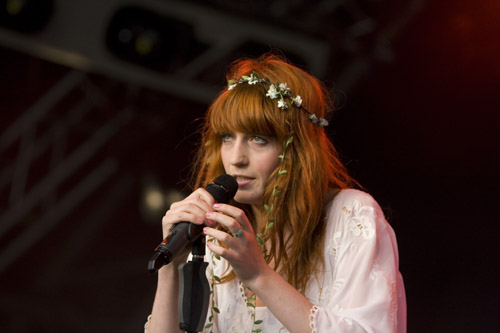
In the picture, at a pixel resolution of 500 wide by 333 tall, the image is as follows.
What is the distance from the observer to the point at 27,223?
354 centimetres

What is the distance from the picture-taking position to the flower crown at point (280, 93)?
1.84 metres

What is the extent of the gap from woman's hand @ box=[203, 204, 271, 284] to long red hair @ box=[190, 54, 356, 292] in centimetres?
36

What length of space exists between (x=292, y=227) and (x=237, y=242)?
500 mm

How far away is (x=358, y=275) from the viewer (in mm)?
1630

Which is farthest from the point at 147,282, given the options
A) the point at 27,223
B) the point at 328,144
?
the point at 328,144

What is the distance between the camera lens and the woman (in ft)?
5.19

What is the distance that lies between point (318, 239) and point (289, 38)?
5.16ft

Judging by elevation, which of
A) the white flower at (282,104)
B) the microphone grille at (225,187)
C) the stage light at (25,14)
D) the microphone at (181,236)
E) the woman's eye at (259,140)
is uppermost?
the stage light at (25,14)

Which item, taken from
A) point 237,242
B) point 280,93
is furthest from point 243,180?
point 237,242

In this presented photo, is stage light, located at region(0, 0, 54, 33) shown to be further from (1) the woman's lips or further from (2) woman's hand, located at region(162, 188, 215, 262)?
(2) woman's hand, located at region(162, 188, 215, 262)

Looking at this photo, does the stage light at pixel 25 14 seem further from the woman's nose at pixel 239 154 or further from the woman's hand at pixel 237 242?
the woman's hand at pixel 237 242

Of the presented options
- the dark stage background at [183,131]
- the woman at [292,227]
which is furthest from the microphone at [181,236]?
the dark stage background at [183,131]

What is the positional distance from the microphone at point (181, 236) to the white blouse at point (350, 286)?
368 mm

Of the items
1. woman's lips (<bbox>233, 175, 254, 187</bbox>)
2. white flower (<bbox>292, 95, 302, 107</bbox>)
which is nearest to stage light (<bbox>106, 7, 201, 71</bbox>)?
white flower (<bbox>292, 95, 302, 107</bbox>)
